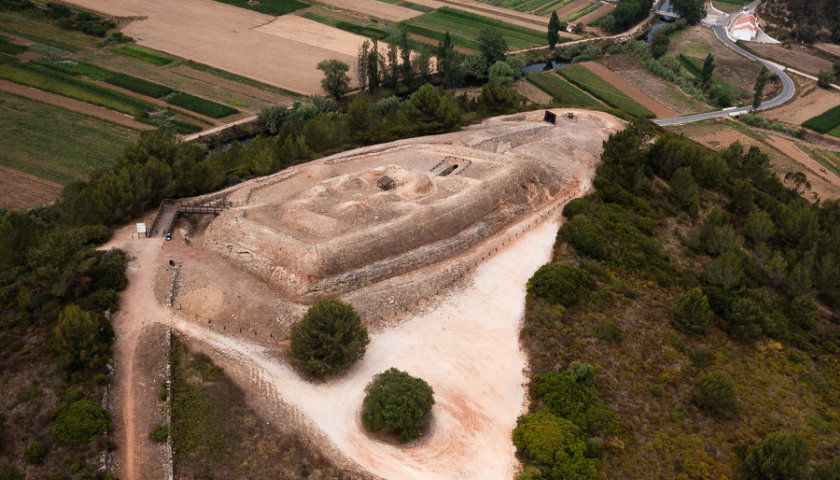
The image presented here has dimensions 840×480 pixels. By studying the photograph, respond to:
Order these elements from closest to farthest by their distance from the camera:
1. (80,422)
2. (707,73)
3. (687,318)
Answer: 1. (80,422)
2. (687,318)
3. (707,73)

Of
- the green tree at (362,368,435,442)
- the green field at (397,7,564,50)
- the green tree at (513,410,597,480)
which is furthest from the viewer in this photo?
the green field at (397,7,564,50)

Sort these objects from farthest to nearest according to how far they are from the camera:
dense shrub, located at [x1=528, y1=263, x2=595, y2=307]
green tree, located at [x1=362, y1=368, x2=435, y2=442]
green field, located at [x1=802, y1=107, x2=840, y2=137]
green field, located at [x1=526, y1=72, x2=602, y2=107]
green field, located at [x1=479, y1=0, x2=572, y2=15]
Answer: green field, located at [x1=479, y1=0, x2=572, y2=15]
green field, located at [x1=526, y1=72, x2=602, y2=107]
green field, located at [x1=802, y1=107, x2=840, y2=137]
dense shrub, located at [x1=528, y1=263, x2=595, y2=307]
green tree, located at [x1=362, y1=368, x2=435, y2=442]

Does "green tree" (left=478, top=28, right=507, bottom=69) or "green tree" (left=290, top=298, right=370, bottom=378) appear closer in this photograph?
"green tree" (left=290, top=298, right=370, bottom=378)

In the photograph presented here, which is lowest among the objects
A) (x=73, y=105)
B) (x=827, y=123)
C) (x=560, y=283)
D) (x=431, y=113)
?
(x=827, y=123)

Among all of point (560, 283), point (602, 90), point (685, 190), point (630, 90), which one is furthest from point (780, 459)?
point (630, 90)

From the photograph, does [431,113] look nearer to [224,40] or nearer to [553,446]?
[553,446]

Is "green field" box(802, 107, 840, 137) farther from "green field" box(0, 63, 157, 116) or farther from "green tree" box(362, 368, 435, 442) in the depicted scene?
"green field" box(0, 63, 157, 116)

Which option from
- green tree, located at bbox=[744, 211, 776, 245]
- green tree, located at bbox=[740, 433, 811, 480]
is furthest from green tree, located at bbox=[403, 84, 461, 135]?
green tree, located at bbox=[740, 433, 811, 480]
